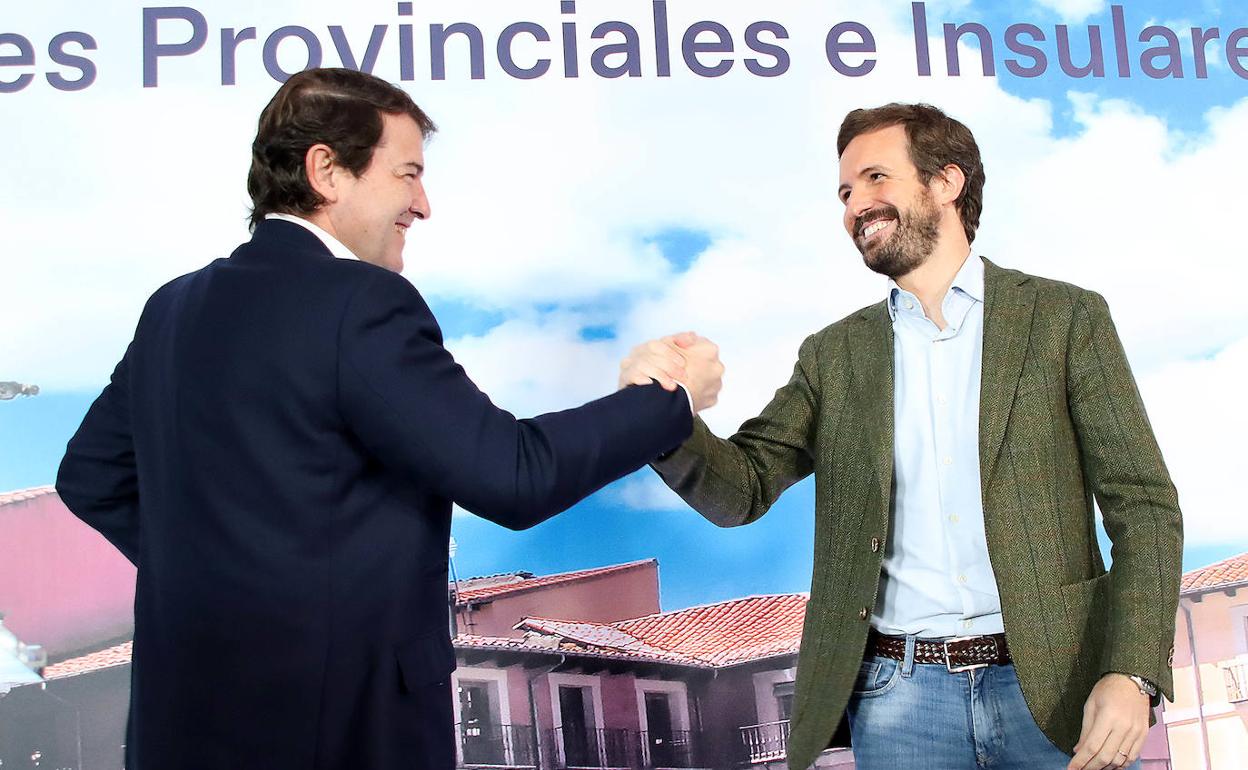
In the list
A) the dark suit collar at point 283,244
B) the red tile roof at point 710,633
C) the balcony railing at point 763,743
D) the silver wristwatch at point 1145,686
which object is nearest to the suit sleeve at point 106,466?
the dark suit collar at point 283,244

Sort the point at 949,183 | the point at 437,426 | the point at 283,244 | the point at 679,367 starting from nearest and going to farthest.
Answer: the point at 437,426, the point at 283,244, the point at 679,367, the point at 949,183

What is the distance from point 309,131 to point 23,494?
7.40 ft

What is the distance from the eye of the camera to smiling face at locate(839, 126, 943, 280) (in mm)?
2553

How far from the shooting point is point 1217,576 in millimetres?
3820

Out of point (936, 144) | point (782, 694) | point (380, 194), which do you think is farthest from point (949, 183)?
point (782, 694)

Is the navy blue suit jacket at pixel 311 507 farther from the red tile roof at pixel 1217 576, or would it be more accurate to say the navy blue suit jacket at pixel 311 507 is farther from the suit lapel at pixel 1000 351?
the red tile roof at pixel 1217 576

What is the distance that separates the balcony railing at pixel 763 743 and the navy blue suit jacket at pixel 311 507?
214 centimetres

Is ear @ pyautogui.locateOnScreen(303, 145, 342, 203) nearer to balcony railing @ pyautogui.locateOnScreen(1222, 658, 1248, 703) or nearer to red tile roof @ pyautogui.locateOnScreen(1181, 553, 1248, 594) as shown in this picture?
red tile roof @ pyautogui.locateOnScreen(1181, 553, 1248, 594)

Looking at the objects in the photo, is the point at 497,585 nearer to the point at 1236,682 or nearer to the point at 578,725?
the point at 578,725

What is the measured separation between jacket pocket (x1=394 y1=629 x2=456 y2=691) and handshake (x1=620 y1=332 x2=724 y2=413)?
0.51 metres

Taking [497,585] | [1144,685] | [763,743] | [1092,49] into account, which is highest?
[1092,49]

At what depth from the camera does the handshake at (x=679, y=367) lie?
193 centimetres

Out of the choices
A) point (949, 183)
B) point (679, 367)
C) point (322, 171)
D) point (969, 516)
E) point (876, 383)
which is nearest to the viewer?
point (322, 171)

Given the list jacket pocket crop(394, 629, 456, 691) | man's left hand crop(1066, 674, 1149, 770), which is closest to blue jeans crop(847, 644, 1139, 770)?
man's left hand crop(1066, 674, 1149, 770)
